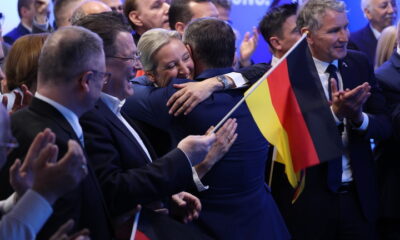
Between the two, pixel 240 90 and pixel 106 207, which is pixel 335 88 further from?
pixel 106 207

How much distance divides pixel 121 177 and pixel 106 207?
182mm

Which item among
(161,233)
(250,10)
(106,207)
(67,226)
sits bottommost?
(250,10)

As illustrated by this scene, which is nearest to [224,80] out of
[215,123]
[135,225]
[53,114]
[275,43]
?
[215,123]

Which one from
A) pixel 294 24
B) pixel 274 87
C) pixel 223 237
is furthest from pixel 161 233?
pixel 294 24

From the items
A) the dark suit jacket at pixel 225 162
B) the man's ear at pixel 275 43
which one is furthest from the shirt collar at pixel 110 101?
the man's ear at pixel 275 43

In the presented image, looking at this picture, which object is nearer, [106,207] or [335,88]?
[106,207]

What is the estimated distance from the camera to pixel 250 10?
26.0ft

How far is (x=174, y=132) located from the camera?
379 centimetres

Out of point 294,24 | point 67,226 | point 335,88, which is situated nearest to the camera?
point 67,226

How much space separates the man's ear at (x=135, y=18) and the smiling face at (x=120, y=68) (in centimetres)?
220

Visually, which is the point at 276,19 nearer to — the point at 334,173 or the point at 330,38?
the point at 330,38

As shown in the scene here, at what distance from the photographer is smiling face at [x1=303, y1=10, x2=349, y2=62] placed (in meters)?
4.74

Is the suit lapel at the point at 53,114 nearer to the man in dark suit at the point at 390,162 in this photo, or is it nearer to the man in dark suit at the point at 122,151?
the man in dark suit at the point at 122,151

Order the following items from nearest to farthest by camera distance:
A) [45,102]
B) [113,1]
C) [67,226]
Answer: [67,226]
[45,102]
[113,1]
